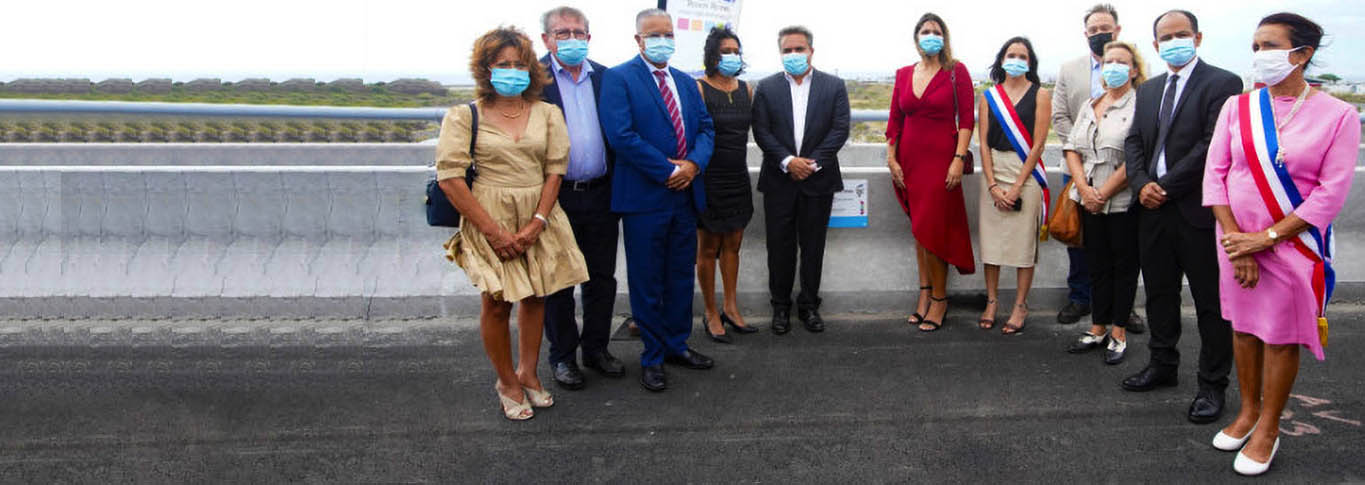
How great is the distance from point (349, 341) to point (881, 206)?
3501mm

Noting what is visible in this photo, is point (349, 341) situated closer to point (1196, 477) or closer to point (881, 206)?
point (881, 206)

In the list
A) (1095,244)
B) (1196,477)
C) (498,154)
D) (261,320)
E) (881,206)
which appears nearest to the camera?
(1196,477)

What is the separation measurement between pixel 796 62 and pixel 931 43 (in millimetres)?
812

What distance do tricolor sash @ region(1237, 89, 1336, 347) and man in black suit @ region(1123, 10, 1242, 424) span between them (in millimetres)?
676

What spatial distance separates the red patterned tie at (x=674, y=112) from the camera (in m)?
5.30

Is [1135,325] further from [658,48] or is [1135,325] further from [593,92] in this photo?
[593,92]

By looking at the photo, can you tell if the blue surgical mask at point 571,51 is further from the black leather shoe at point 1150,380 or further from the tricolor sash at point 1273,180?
the black leather shoe at point 1150,380

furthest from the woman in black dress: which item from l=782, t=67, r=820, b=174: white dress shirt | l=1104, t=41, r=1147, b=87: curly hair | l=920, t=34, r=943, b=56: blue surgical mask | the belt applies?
l=1104, t=41, r=1147, b=87: curly hair

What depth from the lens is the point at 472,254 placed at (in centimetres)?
465

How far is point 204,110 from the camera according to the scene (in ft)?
21.2

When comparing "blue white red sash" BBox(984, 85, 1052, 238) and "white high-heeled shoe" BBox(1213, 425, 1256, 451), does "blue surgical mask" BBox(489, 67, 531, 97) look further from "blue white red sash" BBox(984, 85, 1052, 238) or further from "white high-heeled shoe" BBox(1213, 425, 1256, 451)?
"white high-heeled shoe" BBox(1213, 425, 1256, 451)

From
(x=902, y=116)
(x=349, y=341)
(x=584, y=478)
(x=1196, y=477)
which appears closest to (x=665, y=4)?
(x=902, y=116)

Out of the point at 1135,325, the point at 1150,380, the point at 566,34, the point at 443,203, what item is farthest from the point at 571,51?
the point at 1135,325

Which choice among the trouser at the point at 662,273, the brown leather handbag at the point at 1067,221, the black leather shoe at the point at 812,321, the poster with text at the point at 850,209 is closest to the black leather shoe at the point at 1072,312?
the brown leather handbag at the point at 1067,221
